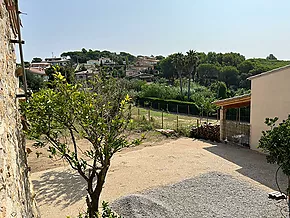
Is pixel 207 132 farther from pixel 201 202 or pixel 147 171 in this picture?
pixel 201 202

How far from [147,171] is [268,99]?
652 cm

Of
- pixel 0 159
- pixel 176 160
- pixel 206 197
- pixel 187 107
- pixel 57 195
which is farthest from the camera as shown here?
pixel 187 107

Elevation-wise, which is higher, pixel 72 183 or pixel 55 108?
pixel 55 108

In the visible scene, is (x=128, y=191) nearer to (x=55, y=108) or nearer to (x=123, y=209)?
(x=123, y=209)

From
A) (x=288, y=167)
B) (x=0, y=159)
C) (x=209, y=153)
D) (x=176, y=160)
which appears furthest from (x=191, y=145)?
(x=0, y=159)

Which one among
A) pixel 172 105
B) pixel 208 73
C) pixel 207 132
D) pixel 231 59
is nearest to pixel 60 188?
pixel 207 132

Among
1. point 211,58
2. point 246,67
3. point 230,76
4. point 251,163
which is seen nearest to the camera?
point 251,163

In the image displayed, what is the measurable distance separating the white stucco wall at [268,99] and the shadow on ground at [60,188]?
8.53 metres

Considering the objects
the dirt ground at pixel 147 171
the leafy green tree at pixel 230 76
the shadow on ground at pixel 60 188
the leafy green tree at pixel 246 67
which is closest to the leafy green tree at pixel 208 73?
the leafy green tree at pixel 230 76

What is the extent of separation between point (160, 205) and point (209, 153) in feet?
19.5

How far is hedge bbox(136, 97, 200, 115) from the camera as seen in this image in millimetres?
27700

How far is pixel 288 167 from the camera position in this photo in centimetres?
382

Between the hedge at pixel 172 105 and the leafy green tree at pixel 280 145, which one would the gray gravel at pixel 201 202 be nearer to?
the leafy green tree at pixel 280 145

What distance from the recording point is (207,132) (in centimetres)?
1492
